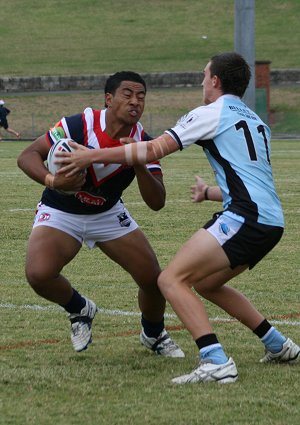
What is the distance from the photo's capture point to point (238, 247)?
20.1 ft

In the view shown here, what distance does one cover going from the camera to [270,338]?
6.53m

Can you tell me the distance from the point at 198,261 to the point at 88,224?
105 centimetres

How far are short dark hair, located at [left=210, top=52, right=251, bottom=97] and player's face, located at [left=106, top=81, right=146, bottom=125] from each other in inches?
22.1

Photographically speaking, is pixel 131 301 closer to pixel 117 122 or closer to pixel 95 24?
pixel 117 122

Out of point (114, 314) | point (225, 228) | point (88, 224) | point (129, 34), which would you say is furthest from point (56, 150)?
point (129, 34)

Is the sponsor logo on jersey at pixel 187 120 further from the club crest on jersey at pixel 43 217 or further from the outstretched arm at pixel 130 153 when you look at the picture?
the club crest on jersey at pixel 43 217

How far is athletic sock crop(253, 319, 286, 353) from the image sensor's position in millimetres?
6523

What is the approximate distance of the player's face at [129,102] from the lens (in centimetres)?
663

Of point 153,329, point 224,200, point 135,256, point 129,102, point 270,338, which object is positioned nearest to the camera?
point 224,200

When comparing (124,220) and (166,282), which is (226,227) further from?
(124,220)

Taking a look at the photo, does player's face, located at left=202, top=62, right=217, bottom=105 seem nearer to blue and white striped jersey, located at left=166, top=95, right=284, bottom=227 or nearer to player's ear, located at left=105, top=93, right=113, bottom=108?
blue and white striped jersey, located at left=166, top=95, right=284, bottom=227

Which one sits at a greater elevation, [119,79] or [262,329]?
[119,79]

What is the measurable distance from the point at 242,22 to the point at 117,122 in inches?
684

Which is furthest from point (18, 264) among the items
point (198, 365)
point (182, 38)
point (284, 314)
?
point (182, 38)
